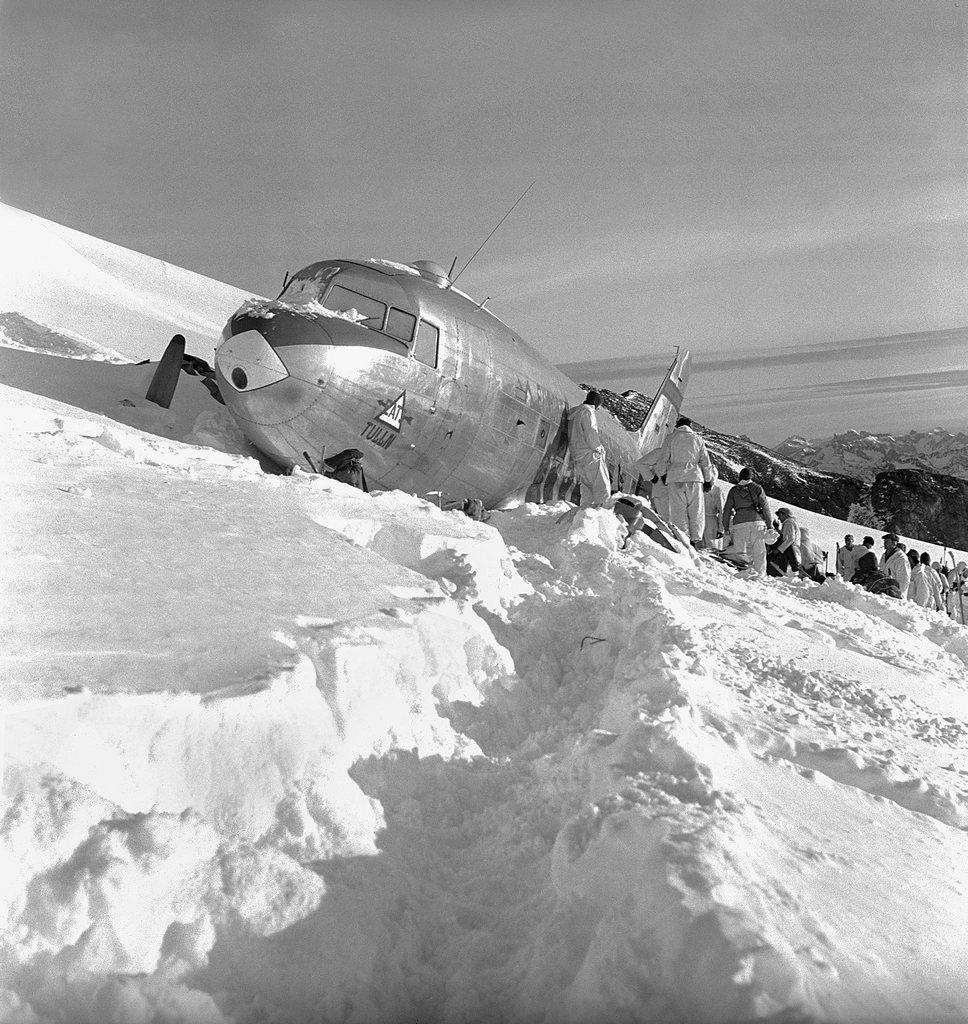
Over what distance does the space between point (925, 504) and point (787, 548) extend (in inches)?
3124

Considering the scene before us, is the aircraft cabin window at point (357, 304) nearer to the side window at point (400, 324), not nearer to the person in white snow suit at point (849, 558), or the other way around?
the side window at point (400, 324)

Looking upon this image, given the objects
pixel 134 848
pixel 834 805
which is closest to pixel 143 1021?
pixel 134 848

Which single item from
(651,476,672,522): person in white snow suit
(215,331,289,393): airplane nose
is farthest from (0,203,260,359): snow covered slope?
(651,476,672,522): person in white snow suit

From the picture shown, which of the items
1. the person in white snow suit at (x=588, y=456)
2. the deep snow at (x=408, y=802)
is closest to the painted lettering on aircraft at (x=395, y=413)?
the person in white snow suit at (x=588, y=456)

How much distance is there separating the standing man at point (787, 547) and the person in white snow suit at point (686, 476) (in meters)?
2.73

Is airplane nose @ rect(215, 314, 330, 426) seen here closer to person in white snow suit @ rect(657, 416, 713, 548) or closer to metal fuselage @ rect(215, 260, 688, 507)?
metal fuselage @ rect(215, 260, 688, 507)

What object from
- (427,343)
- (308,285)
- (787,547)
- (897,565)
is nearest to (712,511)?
(787,547)

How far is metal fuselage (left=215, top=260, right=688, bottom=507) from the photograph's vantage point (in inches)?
364

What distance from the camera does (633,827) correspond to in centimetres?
228

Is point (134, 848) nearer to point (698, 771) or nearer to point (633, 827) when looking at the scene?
point (633, 827)

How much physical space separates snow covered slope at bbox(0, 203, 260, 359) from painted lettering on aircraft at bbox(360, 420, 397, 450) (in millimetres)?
9647

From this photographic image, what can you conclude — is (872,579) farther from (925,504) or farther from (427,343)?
(925,504)

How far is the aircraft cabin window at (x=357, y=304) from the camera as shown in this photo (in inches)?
386

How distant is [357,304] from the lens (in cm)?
988
